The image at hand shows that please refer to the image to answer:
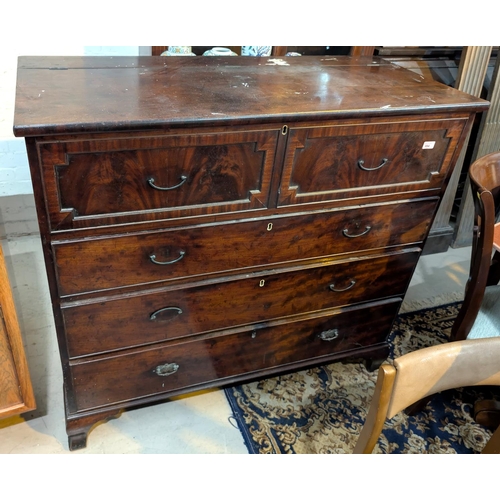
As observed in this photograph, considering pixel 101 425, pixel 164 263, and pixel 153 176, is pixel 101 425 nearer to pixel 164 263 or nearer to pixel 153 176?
pixel 164 263

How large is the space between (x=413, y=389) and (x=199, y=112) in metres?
0.79

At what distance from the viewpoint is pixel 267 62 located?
167 cm

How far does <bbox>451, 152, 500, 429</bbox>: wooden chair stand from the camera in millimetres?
1494

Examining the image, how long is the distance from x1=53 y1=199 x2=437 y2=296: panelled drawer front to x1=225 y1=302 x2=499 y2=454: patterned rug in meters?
0.65

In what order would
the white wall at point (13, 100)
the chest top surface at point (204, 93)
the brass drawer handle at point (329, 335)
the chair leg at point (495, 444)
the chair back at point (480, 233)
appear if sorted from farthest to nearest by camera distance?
the white wall at point (13, 100) < the brass drawer handle at point (329, 335) < the chair back at point (480, 233) < the chest top surface at point (204, 93) < the chair leg at point (495, 444)

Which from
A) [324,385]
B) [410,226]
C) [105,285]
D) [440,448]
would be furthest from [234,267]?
[440,448]

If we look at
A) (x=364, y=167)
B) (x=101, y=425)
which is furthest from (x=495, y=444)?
(x=101, y=425)

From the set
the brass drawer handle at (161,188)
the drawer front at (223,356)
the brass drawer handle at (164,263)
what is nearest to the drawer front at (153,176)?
the brass drawer handle at (161,188)

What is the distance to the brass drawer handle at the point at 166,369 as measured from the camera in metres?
1.67

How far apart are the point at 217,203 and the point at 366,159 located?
471 millimetres

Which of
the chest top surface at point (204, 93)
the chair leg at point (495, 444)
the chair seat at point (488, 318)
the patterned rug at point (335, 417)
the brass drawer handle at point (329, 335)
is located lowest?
the patterned rug at point (335, 417)

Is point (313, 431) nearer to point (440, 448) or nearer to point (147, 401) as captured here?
point (440, 448)

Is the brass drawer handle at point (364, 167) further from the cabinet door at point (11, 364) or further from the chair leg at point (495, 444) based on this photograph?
the cabinet door at point (11, 364)

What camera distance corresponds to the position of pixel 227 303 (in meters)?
1.62
